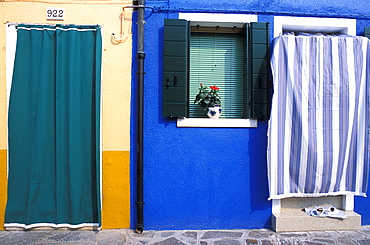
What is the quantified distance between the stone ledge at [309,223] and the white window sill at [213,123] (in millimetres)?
1305

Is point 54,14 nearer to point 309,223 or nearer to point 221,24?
point 221,24

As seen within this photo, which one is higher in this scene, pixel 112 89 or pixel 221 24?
pixel 221 24

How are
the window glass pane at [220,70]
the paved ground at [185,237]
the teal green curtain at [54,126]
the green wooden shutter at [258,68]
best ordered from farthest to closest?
1. the window glass pane at [220,70]
2. the green wooden shutter at [258,68]
3. the teal green curtain at [54,126]
4. the paved ground at [185,237]

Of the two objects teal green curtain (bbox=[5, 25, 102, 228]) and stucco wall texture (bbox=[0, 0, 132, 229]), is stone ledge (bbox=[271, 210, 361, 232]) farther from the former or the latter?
teal green curtain (bbox=[5, 25, 102, 228])

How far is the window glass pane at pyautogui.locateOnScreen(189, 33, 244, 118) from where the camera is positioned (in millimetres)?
4270

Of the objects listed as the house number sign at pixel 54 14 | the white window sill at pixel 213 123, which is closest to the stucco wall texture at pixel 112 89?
the house number sign at pixel 54 14

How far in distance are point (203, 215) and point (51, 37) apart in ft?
10.2

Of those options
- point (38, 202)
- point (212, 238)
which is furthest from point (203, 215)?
point (38, 202)

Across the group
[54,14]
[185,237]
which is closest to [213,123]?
[185,237]

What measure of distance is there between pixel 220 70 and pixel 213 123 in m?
0.82

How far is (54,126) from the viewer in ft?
12.9

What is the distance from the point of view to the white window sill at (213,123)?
13.1ft

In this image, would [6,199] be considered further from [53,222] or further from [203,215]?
[203,215]

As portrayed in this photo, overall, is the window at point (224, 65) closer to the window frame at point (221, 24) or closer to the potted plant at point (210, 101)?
the window frame at point (221, 24)
